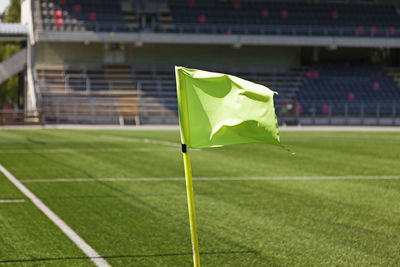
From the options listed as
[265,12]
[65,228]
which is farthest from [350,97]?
[65,228]

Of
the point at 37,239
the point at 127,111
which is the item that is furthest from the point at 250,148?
the point at 127,111

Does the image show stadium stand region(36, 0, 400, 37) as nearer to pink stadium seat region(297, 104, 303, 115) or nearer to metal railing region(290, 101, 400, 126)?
pink stadium seat region(297, 104, 303, 115)

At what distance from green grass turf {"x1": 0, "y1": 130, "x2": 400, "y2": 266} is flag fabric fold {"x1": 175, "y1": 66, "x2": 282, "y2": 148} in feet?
5.45

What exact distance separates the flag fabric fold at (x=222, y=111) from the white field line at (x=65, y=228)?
5.72 feet

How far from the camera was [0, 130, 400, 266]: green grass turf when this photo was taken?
5422 millimetres

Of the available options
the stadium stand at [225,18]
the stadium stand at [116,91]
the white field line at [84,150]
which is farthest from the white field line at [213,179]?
the stadium stand at [225,18]

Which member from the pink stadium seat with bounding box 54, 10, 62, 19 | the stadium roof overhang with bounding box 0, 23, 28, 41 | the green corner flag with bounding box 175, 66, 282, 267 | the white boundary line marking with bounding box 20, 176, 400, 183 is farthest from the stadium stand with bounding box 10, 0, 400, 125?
the green corner flag with bounding box 175, 66, 282, 267

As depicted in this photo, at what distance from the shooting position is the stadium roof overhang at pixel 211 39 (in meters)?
37.9

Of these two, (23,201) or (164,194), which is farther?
(164,194)

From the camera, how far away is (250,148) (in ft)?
57.4

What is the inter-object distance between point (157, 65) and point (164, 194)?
34.1 m

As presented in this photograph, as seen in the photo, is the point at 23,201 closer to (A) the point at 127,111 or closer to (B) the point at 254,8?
(A) the point at 127,111

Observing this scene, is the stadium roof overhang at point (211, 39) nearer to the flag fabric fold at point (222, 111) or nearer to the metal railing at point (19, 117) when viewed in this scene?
the metal railing at point (19, 117)

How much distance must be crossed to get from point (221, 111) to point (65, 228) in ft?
10.6
